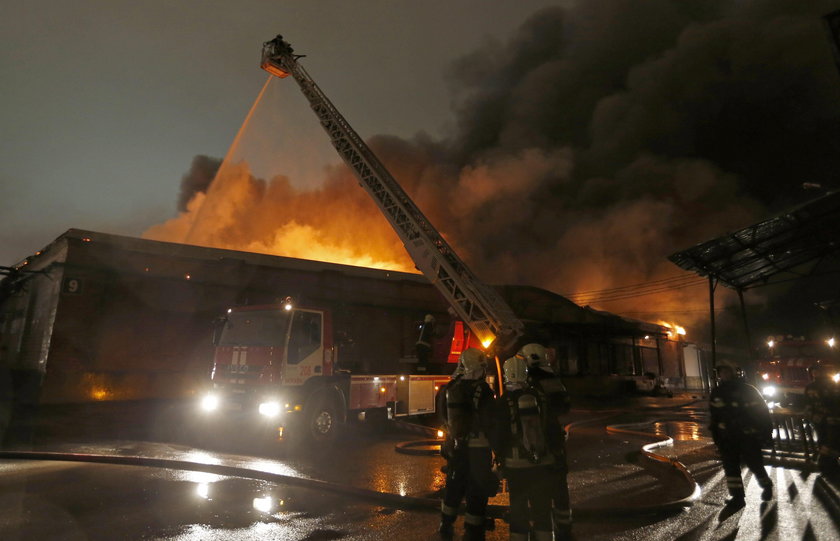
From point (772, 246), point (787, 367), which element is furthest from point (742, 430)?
point (787, 367)

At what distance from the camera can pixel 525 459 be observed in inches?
127

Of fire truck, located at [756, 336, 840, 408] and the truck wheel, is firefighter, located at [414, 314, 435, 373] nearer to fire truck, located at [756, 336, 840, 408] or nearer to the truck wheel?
the truck wheel

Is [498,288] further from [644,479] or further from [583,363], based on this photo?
[644,479]

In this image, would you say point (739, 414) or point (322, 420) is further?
point (322, 420)

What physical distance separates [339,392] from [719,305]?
30.9 metres

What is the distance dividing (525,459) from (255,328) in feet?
21.0

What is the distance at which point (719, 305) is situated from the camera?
31312mm

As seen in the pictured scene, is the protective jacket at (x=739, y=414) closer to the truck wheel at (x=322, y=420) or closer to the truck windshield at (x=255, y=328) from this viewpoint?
the truck wheel at (x=322, y=420)

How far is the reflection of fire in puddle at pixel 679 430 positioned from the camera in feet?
32.2

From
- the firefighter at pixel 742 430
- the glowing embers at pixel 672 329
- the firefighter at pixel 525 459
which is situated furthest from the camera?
the glowing embers at pixel 672 329

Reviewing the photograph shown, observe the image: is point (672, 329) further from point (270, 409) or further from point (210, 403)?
point (210, 403)

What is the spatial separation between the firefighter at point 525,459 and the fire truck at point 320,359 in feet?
17.7

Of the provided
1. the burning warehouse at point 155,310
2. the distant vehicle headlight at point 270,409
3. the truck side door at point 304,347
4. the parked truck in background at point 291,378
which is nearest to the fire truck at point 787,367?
the burning warehouse at point 155,310

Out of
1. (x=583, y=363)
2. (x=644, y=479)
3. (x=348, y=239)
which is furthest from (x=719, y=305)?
(x=644, y=479)
